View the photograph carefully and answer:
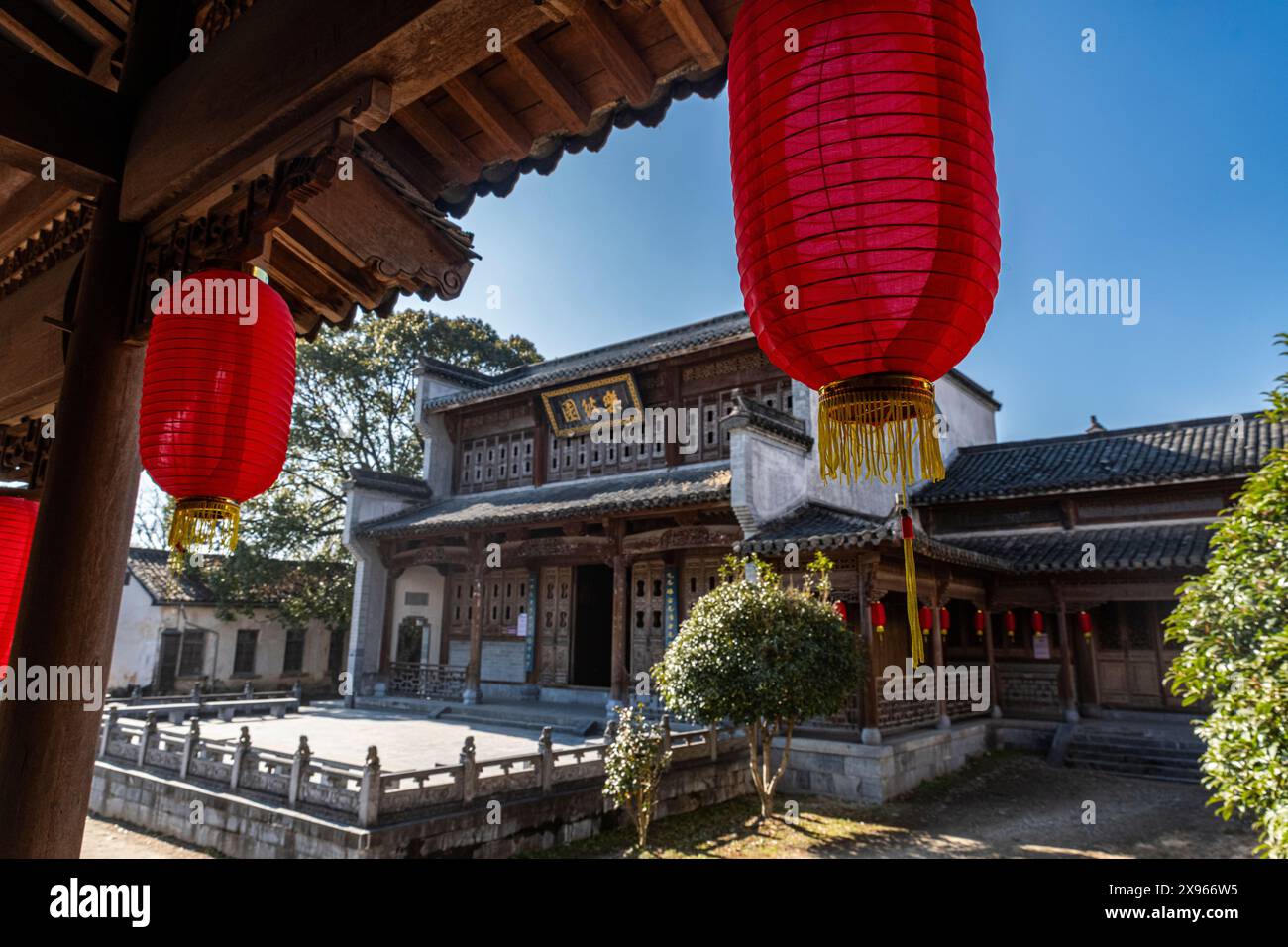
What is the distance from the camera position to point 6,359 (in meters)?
3.39

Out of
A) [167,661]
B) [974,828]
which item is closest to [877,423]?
[974,828]

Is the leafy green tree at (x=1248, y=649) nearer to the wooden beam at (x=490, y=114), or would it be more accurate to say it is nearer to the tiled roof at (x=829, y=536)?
the wooden beam at (x=490, y=114)

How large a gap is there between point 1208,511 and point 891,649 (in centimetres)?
547

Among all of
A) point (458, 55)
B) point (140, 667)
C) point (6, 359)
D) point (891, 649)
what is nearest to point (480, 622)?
point (891, 649)

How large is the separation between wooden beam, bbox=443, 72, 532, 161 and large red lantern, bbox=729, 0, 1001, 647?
5.04 feet

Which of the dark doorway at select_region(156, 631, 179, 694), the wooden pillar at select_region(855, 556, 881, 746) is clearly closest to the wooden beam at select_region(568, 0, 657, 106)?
the wooden pillar at select_region(855, 556, 881, 746)

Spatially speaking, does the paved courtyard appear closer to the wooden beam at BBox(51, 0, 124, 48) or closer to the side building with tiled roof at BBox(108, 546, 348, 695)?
the side building with tiled roof at BBox(108, 546, 348, 695)

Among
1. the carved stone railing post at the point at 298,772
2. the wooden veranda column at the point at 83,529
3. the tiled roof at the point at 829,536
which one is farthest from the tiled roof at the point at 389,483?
the wooden veranda column at the point at 83,529

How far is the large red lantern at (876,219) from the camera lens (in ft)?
4.73

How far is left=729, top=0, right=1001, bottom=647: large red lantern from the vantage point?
4.73ft

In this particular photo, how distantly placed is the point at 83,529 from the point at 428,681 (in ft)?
44.2

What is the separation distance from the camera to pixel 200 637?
19875 mm
